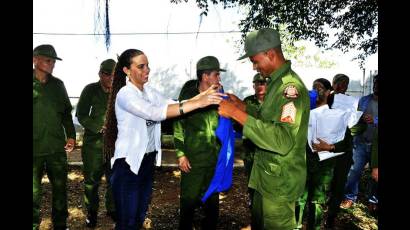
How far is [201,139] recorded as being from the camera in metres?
4.01

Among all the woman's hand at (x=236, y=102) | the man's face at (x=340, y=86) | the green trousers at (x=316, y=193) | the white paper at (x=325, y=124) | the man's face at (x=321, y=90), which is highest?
the man's face at (x=340, y=86)

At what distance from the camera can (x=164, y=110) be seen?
303 centimetres

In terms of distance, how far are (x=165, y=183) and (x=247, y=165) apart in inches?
115

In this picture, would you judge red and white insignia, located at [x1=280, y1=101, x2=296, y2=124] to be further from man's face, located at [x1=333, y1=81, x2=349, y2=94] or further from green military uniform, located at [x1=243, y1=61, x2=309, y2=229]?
man's face, located at [x1=333, y1=81, x2=349, y2=94]

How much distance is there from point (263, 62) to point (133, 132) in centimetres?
137

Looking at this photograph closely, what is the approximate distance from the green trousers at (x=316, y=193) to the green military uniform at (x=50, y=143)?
3.11 metres

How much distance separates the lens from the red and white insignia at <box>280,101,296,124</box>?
8.36ft

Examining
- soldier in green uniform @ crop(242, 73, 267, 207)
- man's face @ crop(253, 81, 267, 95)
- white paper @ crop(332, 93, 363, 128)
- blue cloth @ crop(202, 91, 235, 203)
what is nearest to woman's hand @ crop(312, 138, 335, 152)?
white paper @ crop(332, 93, 363, 128)

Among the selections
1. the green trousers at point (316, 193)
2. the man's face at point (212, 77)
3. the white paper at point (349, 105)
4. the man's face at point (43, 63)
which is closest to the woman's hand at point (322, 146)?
the green trousers at point (316, 193)

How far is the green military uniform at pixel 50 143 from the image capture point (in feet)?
13.3

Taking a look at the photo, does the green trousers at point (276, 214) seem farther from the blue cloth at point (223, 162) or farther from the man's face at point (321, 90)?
the man's face at point (321, 90)

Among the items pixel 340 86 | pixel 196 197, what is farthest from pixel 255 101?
pixel 196 197

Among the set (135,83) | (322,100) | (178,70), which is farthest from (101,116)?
(178,70)
